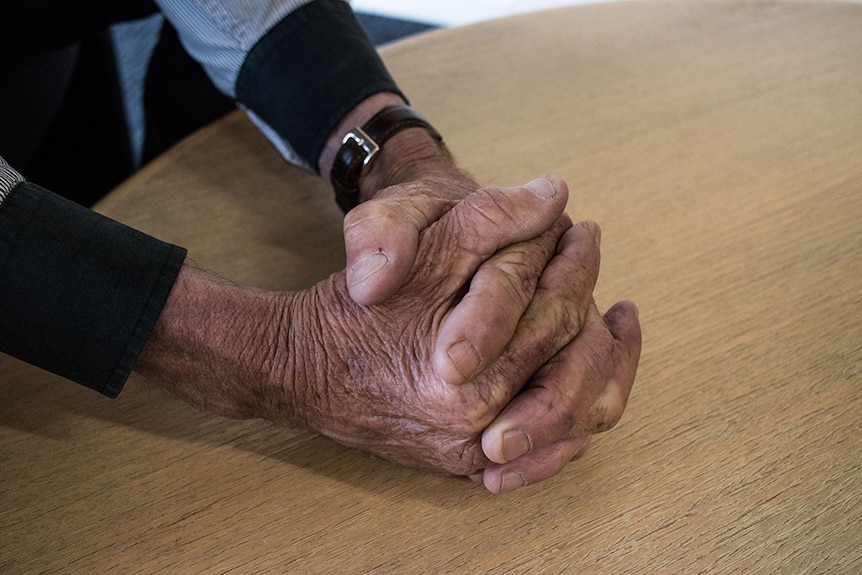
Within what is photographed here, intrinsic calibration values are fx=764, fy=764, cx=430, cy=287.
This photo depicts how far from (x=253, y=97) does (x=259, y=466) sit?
535 mm

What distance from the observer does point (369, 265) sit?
25.2 inches

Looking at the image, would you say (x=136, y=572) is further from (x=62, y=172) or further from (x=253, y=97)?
(x=62, y=172)

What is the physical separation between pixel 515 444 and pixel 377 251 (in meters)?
0.20

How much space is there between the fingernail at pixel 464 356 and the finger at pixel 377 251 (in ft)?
0.27

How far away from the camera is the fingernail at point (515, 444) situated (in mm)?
618

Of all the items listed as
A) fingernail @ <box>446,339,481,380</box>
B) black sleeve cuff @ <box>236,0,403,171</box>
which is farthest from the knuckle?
black sleeve cuff @ <box>236,0,403,171</box>

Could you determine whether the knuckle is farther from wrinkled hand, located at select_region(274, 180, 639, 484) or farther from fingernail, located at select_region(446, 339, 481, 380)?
fingernail, located at select_region(446, 339, 481, 380)

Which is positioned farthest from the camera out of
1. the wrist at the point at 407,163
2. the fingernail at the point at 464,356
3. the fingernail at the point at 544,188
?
the wrist at the point at 407,163

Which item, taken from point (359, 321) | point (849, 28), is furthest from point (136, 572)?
point (849, 28)

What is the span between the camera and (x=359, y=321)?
665mm

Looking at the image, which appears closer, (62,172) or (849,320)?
(849,320)

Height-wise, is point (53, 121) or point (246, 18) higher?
point (246, 18)

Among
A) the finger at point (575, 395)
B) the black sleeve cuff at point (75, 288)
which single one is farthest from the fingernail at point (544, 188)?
the black sleeve cuff at point (75, 288)

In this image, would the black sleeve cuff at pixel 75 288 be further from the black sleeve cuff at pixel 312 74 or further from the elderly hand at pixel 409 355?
the black sleeve cuff at pixel 312 74
